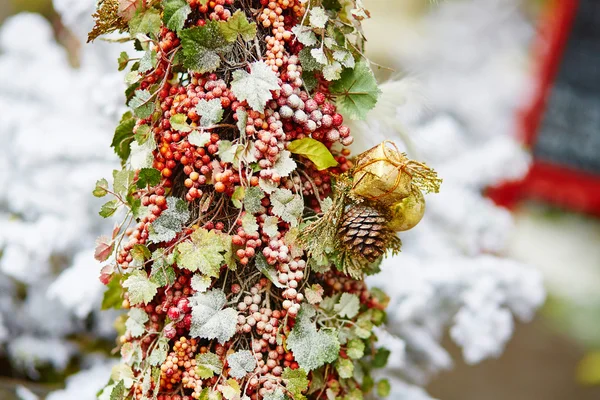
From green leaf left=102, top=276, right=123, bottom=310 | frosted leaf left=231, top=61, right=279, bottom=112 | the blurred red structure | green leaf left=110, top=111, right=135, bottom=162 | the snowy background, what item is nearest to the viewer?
frosted leaf left=231, top=61, right=279, bottom=112

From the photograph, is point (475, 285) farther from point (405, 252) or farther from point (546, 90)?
point (546, 90)

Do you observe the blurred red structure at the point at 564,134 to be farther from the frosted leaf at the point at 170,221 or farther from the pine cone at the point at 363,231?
the frosted leaf at the point at 170,221

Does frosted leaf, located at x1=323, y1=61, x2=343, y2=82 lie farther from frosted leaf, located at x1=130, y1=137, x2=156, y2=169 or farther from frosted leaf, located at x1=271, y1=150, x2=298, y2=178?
frosted leaf, located at x1=130, y1=137, x2=156, y2=169

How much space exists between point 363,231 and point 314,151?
0.36 feet

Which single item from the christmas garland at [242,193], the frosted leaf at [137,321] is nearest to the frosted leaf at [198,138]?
the christmas garland at [242,193]

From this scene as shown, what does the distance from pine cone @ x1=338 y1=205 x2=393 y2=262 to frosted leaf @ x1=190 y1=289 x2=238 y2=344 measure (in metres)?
0.16

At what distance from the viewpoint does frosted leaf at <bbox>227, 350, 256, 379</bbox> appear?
66 centimetres

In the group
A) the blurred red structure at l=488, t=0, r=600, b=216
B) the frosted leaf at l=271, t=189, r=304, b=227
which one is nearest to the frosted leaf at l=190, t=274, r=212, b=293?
the frosted leaf at l=271, t=189, r=304, b=227

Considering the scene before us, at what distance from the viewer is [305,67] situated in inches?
26.7

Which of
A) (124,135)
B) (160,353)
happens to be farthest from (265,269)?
(124,135)

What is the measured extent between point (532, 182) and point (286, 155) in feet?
8.41

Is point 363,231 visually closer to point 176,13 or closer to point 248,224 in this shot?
point 248,224

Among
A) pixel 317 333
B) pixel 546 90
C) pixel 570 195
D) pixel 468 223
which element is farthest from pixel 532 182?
pixel 317 333

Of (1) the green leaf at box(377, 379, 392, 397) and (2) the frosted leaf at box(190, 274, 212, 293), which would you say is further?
(1) the green leaf at box(377, 379, 392, 397)
